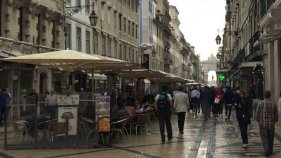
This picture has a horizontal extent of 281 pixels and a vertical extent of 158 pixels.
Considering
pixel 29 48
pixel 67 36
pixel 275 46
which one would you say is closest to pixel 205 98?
pixel 275 46

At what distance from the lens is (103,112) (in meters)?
14.9

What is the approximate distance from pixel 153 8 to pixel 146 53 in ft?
43.4

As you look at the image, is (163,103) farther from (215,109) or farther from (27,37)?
(27,37)

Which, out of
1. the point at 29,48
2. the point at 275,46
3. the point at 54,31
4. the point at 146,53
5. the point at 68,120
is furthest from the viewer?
the point at 146,53

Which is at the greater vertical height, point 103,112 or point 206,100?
point 206,100

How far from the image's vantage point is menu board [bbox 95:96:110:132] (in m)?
14.8

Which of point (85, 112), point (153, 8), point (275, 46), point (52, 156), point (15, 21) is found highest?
point (153, 8)

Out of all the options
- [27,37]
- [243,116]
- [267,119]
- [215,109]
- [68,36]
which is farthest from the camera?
[68,36]

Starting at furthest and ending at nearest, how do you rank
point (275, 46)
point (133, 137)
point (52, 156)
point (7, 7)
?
point (7, 7), point (275, 46), point (133, 137), point (52, 156)

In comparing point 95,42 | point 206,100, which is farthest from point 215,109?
point 95,42

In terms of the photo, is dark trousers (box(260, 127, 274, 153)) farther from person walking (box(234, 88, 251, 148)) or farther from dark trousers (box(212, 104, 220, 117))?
dark trousers (box(212, 104, 220, 117))

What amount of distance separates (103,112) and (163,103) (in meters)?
2.40

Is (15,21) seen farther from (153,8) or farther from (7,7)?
(153,8)

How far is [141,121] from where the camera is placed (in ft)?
60.0
